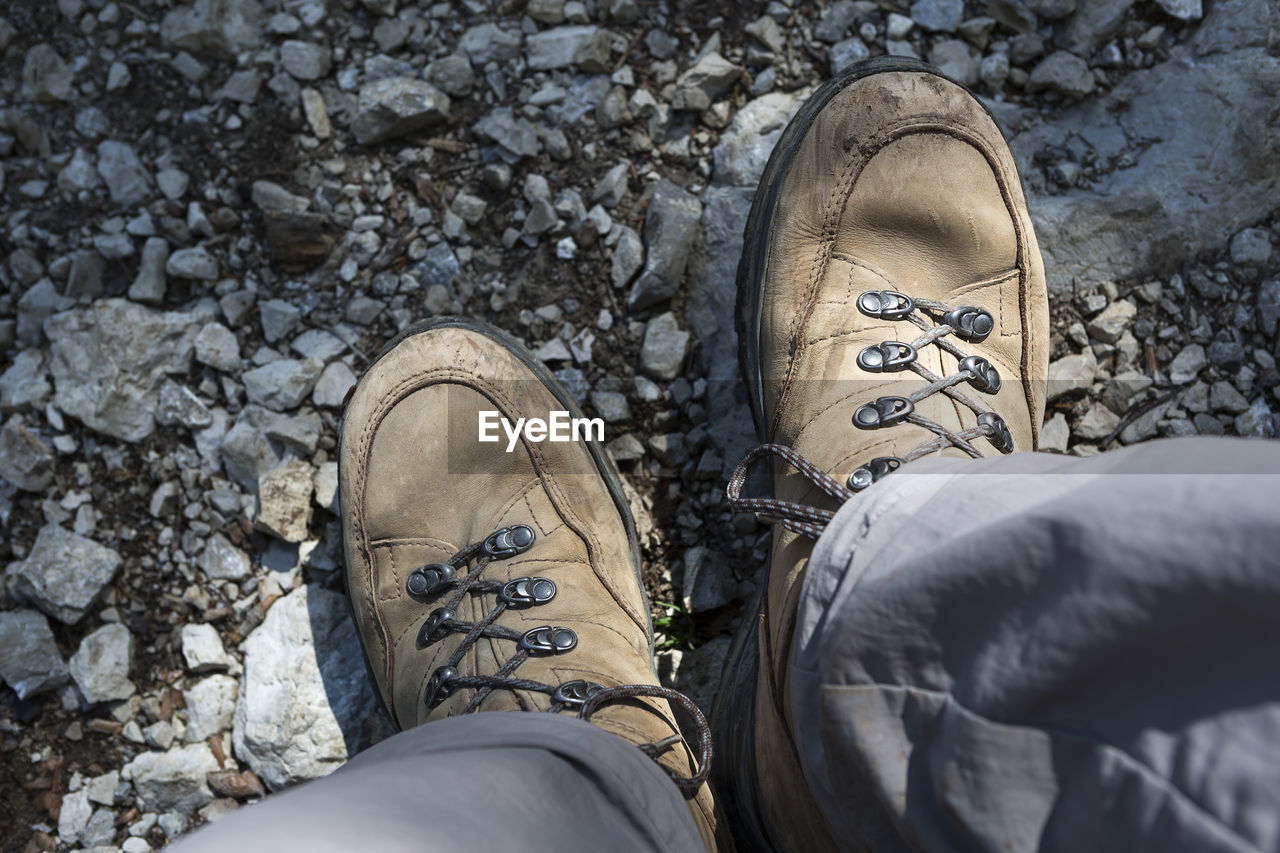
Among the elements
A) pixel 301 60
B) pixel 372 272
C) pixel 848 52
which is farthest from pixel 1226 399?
pixel 301 60

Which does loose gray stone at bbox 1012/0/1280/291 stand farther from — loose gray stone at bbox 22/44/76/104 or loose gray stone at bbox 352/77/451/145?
loose gray stone at bbox 22/44/76/104

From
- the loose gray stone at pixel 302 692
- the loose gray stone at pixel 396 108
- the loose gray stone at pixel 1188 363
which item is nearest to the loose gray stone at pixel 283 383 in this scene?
the loose gray stone at pixel 302 692

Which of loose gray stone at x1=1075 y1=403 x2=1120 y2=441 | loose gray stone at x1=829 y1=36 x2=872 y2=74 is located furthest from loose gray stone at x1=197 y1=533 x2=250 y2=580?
loose gray stone at x1=1075 y1=403 x2=1120 y2=441

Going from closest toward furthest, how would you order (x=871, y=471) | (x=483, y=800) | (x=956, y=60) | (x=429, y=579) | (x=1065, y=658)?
(x=1065, y=658) → (x=483, y=800) → (x=871, y=471) → (x=429, y=579) → (x=956, y=60)

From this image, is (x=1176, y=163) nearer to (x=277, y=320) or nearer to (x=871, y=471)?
(x=871, y=471)

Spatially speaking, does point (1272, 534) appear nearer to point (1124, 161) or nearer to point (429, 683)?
point (429, 683)

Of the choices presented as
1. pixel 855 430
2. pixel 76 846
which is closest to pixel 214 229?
pixel 76 846

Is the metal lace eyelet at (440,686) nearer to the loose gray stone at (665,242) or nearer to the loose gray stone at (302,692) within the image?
the loose gray stone at (302,692)
